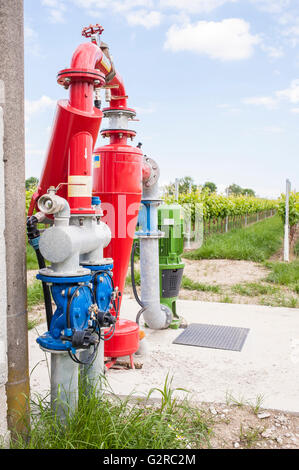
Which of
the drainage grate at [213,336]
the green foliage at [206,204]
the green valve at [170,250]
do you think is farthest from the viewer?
the green foliage at [206,204]

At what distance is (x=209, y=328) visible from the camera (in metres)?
4.46

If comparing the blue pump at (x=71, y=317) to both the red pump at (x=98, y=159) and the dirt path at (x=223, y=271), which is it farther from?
the dirt path at (x=223, y=271)

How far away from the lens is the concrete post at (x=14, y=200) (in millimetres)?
1932

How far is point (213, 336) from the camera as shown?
13.7ft

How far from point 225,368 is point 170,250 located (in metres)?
1.39

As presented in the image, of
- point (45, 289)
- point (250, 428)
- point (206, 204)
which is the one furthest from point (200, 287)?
point (206, 204)

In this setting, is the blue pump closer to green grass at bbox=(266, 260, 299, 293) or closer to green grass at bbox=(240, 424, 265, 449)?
green grass at bbox=(240, 424, 265, 449)

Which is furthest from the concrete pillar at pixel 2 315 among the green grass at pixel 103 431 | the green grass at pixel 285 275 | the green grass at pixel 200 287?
the green grass at pixel 285 275

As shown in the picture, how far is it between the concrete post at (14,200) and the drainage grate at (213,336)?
2.14m

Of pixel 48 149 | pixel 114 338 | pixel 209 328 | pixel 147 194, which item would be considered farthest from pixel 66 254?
pixel 209 328

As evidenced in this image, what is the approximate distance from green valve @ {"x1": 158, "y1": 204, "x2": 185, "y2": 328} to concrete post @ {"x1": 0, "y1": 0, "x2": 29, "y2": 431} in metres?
2.40

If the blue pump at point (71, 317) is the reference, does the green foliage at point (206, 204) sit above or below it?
above

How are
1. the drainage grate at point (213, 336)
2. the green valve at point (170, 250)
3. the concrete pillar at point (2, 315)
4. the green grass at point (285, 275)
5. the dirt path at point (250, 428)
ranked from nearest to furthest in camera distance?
the concrete pillar at point (2, 315) < the dirt path at point (250, 428) < the drainage grate at point (213, 336) < the green valve at point (170, 250) < the green grass at point (285, 275)

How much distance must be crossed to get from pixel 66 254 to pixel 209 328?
2.77 m
